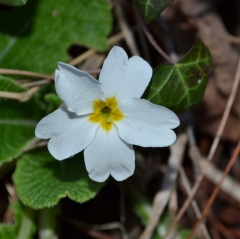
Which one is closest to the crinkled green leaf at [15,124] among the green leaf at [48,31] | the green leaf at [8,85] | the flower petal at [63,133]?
the green leaf at [8,85]

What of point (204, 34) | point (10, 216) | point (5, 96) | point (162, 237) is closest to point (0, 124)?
point (5, 96)

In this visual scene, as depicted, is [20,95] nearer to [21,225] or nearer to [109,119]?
[109,119]

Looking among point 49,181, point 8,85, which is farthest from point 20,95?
point 49,181

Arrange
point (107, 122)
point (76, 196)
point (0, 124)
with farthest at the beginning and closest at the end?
point (0, 124) → point (76, 196) → point (107, 122)

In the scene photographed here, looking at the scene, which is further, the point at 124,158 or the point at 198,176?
the point at 198,176

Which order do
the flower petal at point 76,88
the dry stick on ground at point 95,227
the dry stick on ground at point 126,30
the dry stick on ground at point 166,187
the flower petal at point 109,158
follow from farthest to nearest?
1. the dry stick on ground at point 126,30
2. the dry stick on ground at point 95,227
3. the dry stick on ground at point 166,187
4. the flower petal at point 109,158
5. the flower petal at point 76,88

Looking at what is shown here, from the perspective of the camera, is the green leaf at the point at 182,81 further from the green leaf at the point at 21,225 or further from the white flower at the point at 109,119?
the green leaf at the point at 21,225

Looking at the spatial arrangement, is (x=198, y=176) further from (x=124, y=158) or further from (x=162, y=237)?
(x=124, y=158)
